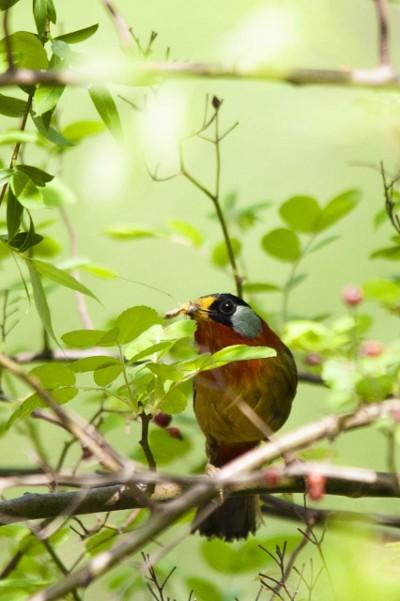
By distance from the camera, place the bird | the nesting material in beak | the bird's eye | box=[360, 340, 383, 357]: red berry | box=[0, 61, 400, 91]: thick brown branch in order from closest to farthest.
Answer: box=[0, 61, 400, 91]: thick brown branch → box=[360, 340, 383, 357]: red berry → the nesting material in beak → the bird → the bird's eye

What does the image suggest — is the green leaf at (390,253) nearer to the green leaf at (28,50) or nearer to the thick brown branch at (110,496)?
the thick brown branch at (110,496)

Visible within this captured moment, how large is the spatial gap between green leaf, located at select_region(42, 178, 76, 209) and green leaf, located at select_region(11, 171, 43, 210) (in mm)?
666

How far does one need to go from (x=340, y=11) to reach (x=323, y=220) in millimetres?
1519

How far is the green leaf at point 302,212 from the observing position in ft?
10.4

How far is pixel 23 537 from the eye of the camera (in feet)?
8.73

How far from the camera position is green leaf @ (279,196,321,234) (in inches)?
125

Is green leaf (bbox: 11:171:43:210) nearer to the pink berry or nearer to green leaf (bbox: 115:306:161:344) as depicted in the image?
green leaf (bbox: 115:306:161:344)

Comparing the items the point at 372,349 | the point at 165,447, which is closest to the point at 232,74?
the point at 372,349

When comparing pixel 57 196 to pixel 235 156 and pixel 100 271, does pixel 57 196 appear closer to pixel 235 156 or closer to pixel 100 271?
pixel 100 271

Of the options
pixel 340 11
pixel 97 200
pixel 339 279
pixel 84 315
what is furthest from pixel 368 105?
pixel 339 279

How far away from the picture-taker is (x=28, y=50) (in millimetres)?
1828

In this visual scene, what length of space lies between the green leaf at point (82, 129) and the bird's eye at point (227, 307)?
2.70ft

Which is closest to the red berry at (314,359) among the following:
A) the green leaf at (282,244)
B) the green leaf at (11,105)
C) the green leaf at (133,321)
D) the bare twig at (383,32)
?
the green leaf at (282,244)

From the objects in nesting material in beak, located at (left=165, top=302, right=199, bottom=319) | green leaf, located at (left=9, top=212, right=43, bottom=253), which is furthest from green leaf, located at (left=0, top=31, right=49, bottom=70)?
nesting material in beak, located at (left=165, top=302, right=199, bottom=319)
